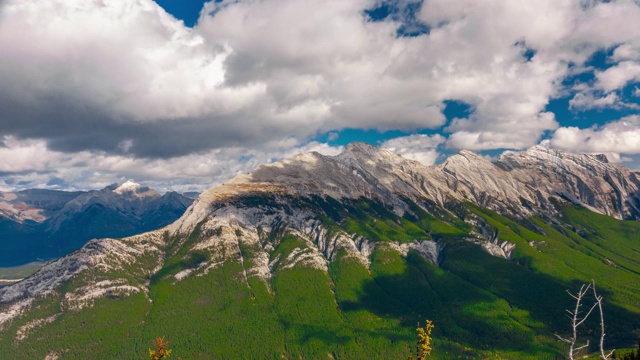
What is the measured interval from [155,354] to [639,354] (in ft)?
566

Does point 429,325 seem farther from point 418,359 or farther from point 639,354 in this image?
point 639,354

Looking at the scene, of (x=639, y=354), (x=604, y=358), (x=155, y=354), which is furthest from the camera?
(x=639, y=354)

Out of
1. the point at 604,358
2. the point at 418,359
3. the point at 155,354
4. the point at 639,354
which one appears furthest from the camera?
the point at 639,354

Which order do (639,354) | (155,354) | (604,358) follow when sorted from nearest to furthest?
1. (604,358)
2. (155,354)
3. (639,354)

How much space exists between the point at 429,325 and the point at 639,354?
14922 centimetres

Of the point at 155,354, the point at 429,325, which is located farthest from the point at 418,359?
the point at 155,354

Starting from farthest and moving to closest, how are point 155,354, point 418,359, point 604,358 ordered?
point 155,354 < point 418,359 < point 604,358

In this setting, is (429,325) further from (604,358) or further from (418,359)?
(604,358)

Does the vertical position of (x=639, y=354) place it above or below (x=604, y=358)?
below

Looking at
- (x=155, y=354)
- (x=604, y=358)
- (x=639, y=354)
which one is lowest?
(x=639, y=354)

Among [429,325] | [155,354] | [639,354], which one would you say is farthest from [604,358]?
[639,354]

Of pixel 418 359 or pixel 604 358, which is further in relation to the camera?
pixel 418 359

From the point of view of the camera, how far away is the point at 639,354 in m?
148

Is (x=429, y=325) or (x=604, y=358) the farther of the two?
(x=429, y=325)
